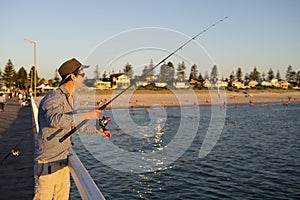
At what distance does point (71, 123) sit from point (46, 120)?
22cm

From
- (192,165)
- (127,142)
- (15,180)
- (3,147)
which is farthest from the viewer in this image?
(127,142)

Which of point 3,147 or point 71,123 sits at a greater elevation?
point 71,123

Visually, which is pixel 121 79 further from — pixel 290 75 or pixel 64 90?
pixel 290 75

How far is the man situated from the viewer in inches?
106

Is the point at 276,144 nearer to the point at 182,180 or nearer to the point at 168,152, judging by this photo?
the point at 168,152

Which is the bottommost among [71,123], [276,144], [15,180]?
[276,144]

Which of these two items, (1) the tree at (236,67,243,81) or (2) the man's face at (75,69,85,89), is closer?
(2) the man's face at (75,69,85,89)

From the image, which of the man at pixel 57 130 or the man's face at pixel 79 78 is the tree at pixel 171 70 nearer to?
the man's face at pixel 79 78

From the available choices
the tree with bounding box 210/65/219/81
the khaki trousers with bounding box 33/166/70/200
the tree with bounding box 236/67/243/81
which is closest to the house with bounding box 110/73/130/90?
the khaki trousers with bounding box 33/166/70/200

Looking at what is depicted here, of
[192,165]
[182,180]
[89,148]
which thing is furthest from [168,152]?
[182,180]

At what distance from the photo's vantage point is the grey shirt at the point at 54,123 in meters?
2.65

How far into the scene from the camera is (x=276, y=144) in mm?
18156

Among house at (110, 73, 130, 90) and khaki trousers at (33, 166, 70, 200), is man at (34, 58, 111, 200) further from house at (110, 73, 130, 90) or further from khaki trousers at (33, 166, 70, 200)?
house at (110, 73, 130, 90)

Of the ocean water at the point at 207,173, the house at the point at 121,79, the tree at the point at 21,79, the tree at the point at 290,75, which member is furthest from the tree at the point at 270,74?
the ocean water at the point at 207,173
